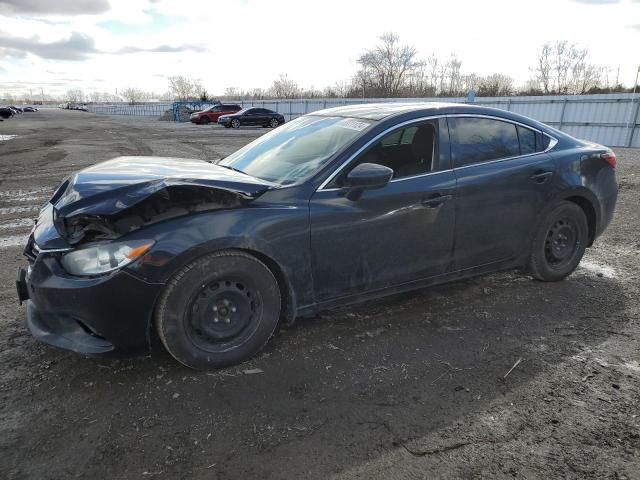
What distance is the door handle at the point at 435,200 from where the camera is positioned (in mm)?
3482

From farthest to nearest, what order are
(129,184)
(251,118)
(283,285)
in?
(251,118), (283,285), (129,184)

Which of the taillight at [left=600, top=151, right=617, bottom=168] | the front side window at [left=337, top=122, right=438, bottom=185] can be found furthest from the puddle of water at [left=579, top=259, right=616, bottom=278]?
the front side window at [left=337, top=122, right=438, bottom=185]

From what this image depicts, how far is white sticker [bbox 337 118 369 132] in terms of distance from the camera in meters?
3.49

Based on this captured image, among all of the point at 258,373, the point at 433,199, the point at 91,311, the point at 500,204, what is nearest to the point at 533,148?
the point at 500,204

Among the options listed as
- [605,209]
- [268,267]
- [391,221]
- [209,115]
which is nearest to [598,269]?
[605,209]

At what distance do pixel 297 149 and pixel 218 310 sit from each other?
57.7 inches

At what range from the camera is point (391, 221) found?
3357 millimetres

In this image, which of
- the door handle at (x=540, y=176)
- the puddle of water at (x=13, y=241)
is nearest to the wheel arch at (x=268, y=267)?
the door handle at (x=540, y=176)

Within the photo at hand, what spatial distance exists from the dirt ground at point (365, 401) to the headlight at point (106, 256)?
2.48 feet

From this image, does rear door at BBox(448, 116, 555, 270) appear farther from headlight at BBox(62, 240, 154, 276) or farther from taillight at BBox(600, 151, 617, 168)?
headlight at BBox(62, 240, 154, 276)

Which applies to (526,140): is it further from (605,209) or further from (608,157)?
(605,209)

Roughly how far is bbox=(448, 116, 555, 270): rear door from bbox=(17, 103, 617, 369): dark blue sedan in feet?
0.04

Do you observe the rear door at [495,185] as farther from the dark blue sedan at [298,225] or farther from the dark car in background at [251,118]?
the dark car in background at [251,118]

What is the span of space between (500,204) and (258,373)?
2.39 m
